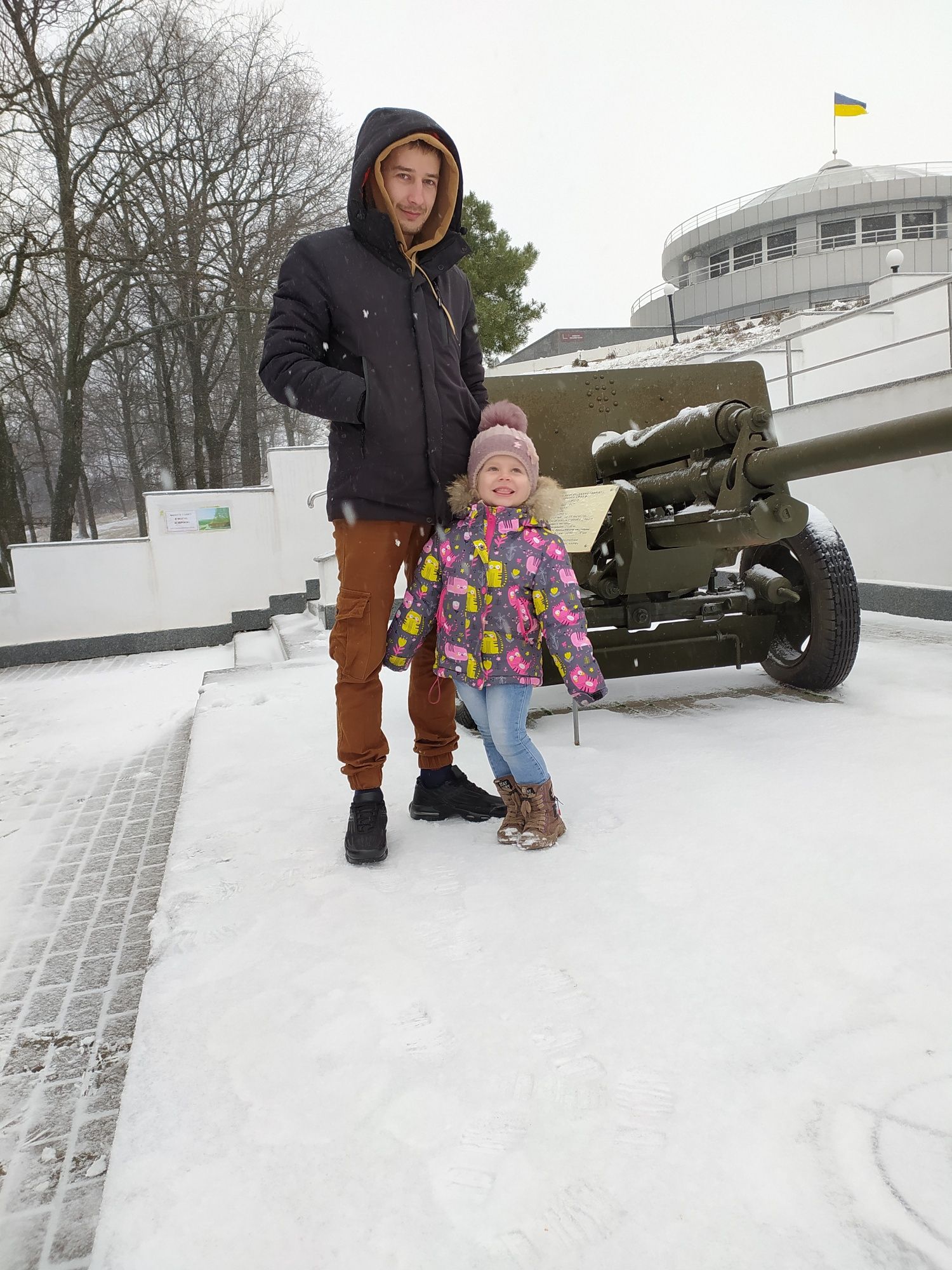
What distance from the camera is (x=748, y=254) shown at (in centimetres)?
3309

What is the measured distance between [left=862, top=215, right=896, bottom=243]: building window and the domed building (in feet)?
0.08

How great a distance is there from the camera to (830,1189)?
983 millimetres

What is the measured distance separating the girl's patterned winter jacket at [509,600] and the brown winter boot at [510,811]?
278 mm

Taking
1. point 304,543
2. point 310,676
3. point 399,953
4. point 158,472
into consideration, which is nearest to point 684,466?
point 399,953

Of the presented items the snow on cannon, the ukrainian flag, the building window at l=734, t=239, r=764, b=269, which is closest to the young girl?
the snow on cannon

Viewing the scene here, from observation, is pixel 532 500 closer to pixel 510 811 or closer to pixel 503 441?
pixel 503 441

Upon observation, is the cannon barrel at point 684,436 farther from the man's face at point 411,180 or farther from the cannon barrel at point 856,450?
the man's face at point 411,180

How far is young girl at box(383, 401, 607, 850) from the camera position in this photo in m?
2.03

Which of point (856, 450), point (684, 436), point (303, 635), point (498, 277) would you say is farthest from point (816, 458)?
point (498, 277)

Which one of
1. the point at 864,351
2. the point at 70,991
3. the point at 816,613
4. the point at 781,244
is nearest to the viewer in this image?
the point at 70,991

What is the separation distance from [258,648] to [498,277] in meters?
12.2

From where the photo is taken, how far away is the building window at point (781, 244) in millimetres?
31952

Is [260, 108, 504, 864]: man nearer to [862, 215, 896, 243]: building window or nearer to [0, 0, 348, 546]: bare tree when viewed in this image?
[0, 0, 348, 546]: bare tree

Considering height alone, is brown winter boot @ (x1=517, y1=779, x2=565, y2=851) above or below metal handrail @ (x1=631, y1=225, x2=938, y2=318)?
below
